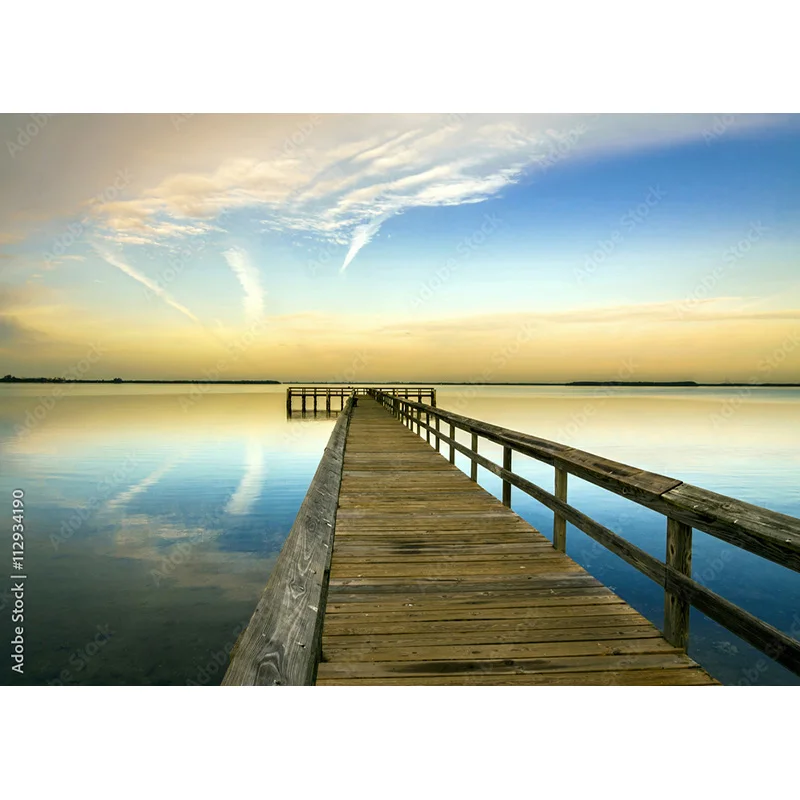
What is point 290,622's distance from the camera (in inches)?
72.0

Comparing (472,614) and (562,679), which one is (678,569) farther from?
(472,614)

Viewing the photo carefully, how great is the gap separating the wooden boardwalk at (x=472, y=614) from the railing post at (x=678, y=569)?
0.25 ft

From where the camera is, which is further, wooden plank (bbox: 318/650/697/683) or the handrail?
wooden plank (bbox: 318/650/697/683)

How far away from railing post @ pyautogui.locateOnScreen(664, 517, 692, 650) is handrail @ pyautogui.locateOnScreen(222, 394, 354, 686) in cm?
163

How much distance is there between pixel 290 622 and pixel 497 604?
1.63m

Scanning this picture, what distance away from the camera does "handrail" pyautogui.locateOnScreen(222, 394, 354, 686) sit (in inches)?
61.6

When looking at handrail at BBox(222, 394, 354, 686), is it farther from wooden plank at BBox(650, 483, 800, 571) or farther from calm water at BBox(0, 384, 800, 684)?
calm water at BBox(0, 384, 800, 684)

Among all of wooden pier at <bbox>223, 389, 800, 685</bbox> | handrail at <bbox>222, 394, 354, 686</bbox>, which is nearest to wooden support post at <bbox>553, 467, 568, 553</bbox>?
wooden pier at <bbox>223, 389, 800, 685</bbox>

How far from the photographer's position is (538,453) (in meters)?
4.12

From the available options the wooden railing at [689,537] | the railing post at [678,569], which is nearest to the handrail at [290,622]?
the wooden railing at [689,537]

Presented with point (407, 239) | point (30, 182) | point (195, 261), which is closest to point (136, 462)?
point (195, 261)

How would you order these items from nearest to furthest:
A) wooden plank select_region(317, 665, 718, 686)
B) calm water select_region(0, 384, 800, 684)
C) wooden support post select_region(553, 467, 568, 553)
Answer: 1. wooden plank select_region(317, 665, 718, 686)
2. wooden support post select_region(553, 467, 568, 553)
3. calm water select_region(0, 384, 800, 684)

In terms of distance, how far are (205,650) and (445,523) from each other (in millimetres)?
3058

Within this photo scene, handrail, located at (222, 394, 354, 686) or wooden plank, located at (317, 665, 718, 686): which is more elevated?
handrail, located at (222, 394, 354, 686)
